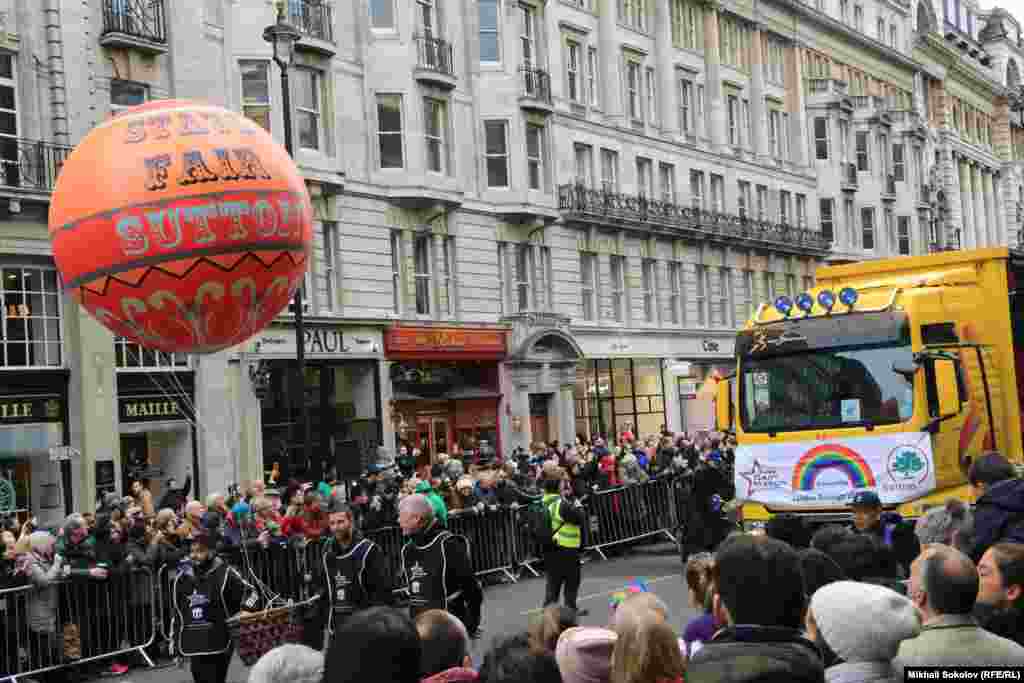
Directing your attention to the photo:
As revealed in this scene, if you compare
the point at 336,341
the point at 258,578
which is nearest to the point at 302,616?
the point at 258,578

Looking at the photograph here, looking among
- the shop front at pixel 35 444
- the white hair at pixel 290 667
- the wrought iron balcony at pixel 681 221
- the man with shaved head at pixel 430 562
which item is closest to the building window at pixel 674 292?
the wrought iron balcony at pixel 681 221

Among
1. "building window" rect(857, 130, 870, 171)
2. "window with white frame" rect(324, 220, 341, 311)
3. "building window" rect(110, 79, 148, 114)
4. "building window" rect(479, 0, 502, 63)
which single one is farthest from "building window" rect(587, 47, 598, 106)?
"building window" rect(857, 130, 870, 171)

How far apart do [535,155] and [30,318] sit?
18.7m

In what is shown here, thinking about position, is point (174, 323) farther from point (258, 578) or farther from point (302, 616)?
point (258, 578)

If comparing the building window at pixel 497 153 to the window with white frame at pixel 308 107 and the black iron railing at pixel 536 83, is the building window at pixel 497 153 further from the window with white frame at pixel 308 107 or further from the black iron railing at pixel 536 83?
the window with white frame at pixel 308 107

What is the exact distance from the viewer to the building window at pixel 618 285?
48.1 meters

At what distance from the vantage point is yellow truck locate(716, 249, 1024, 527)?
17.0 metres

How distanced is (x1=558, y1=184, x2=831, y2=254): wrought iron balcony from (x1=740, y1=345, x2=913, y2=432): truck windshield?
26.3 meters

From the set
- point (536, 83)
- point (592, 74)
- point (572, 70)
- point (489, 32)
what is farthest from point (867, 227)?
point (489, 32)

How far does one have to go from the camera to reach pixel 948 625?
19.6ft

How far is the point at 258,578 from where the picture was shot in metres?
17.9

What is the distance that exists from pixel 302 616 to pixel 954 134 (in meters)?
76.0

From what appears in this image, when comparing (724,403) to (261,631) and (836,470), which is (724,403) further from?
(261,631)

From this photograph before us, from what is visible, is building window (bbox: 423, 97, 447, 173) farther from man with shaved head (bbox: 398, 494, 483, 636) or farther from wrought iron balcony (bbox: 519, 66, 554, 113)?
man with shaved head (bbox: 398, 494, 483, 636)
